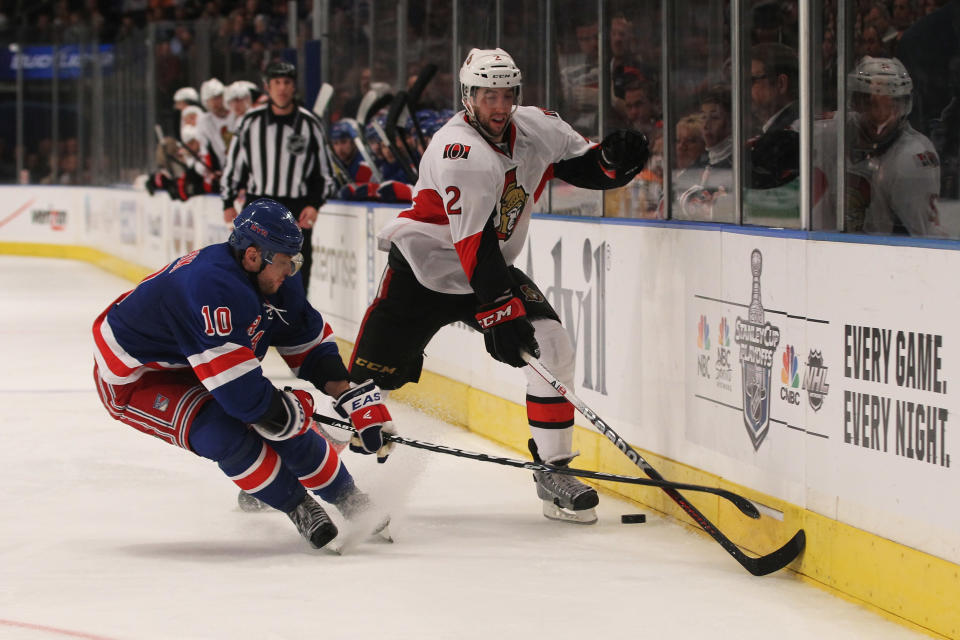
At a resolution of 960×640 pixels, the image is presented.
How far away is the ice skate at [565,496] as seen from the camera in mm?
4055

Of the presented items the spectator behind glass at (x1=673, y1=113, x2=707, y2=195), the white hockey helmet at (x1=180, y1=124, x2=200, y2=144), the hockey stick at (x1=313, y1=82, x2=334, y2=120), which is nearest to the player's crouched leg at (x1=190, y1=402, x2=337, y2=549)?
the spectator behind glass at (x1=673, y1=113, x2=707, y2=195)

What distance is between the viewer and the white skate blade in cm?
410

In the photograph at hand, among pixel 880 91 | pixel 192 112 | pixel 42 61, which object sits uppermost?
pixel 42 61

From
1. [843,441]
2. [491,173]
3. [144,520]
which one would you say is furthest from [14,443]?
[843,441]

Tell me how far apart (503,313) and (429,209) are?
1.88ft

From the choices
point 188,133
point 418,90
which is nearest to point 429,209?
point 418,90

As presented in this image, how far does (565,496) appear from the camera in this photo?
4.10 meters

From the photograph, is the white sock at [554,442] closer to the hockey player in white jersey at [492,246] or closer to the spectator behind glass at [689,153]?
the hockey player in white jersey at [492,246]

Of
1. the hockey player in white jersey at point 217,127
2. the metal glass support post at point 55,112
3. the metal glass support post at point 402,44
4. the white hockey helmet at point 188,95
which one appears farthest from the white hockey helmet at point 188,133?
the metal glass support post at point 55,112

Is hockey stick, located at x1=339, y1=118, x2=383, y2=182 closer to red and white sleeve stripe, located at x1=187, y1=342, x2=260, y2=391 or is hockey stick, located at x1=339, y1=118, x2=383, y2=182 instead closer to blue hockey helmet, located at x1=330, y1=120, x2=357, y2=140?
blue hockey helmet, located at x1=330, y1=120, x2=357, y2=140

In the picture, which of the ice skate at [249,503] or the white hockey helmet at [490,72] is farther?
the ice skate at [249,503]

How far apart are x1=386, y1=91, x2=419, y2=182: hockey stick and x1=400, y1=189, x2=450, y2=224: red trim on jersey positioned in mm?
2268

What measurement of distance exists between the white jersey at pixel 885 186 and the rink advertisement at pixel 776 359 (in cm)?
13

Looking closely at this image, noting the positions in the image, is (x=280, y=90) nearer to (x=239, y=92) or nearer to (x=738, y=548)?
(x=239, y=92)
